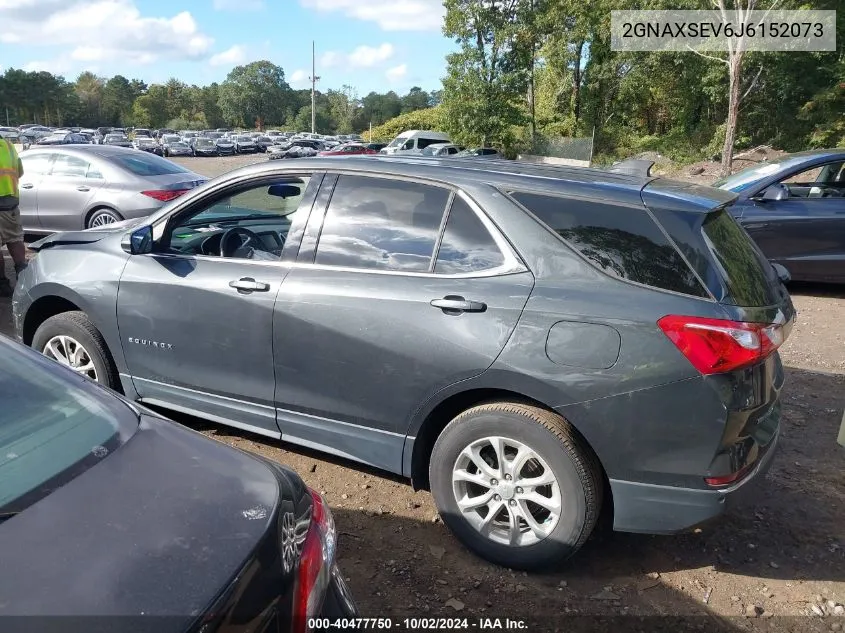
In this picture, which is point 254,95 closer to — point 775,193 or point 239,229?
point 775,193

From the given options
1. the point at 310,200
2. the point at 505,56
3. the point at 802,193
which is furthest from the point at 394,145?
the point at 310,200

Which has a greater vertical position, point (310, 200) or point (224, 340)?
point (310, 200)

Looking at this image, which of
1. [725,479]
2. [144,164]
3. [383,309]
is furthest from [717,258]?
[144,164]

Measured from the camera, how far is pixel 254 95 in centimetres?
11325

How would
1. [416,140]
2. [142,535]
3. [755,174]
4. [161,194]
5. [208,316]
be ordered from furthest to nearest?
[416,140] < [161,194] < [755,174] < [208,316] < [142,535]

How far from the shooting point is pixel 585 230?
285 cm

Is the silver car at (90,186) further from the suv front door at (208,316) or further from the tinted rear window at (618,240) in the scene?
the tinted rear window at (618,240)

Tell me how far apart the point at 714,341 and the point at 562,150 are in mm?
32999

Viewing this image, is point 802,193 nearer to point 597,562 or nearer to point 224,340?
point 597,562

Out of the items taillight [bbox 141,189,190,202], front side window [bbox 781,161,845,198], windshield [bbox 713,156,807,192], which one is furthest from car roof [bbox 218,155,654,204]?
taillight [bbox 141,189,190,202]

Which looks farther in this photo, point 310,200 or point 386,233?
point 310,200

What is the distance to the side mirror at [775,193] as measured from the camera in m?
Result: 7.39

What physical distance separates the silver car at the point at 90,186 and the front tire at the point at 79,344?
5.00 metres

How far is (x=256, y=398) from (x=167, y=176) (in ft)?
23.0
